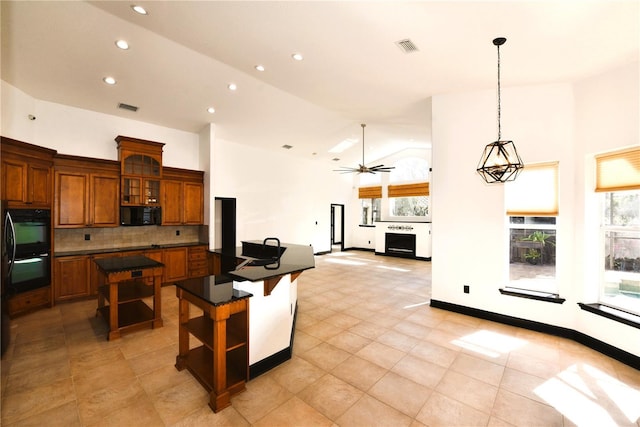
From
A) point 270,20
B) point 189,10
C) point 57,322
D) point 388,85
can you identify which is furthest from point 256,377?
point 388,85

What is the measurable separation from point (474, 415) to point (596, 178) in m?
3.04

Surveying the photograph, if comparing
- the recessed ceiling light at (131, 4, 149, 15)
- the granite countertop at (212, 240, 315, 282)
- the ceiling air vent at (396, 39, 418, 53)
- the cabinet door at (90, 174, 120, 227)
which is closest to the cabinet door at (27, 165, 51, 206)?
the cabinet door at (90, 174, 120, 227)

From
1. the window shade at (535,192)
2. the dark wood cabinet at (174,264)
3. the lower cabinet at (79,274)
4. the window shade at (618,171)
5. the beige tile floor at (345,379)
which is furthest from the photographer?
the dark wood cabinet at (174,264)

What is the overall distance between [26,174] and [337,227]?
9.05 metres

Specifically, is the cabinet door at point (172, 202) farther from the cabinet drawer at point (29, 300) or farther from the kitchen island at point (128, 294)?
the cabinet drawer at point (29, 300)

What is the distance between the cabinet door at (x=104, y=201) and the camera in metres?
4.64

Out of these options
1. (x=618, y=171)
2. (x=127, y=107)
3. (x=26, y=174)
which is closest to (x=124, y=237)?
(x=26, y=174)

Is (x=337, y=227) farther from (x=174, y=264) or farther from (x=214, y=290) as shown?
(x=214, y=290)

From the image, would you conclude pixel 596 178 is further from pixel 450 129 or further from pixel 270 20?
pixel 270 20

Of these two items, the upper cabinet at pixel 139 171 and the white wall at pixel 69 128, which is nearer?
the white wall at pixel 69 128

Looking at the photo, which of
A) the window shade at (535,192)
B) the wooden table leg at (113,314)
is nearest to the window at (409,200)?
the window shade at (535,192)

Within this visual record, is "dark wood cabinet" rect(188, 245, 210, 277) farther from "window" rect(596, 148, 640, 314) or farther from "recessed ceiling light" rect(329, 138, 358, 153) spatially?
"window" rect(596, 148, 640, 314)

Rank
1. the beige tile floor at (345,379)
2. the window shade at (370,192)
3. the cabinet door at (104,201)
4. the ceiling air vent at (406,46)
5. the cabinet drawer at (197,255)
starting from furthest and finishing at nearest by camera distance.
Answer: the window shade at (370,192) → the cabinet drawer at (197,255) → the cabinet door at (104,201) → the ceiling air vent at (406,46) → the beige tile floor at (345,379)

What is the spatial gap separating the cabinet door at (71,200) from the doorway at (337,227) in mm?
7389
